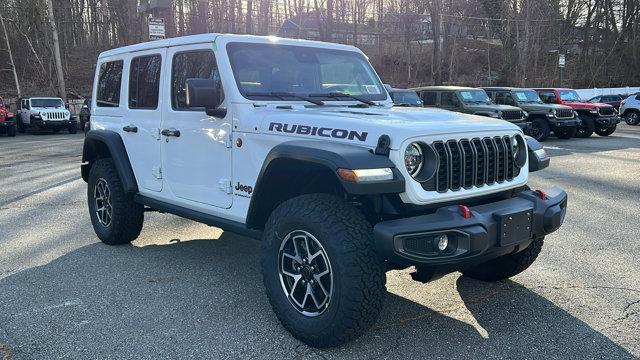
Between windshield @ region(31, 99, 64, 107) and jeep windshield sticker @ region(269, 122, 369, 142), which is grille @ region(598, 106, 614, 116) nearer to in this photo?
jeep windshield sticker @ region(269, 122, 369, 142)

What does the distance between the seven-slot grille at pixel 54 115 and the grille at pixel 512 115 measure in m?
17.6

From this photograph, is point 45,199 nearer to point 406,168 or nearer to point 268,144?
point 268,144

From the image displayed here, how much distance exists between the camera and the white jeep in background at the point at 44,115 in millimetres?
22094

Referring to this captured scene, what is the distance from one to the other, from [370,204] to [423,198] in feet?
1.26

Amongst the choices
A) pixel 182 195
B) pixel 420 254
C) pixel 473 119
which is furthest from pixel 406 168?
pixel 182 195

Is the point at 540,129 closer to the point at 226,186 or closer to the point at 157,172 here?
the point at 157,172

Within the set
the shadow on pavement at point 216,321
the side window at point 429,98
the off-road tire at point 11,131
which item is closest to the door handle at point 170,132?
the shadow on pavement at point 216,321

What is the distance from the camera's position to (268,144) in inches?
144

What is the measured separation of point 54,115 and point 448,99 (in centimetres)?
1606

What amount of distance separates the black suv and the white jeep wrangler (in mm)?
13299

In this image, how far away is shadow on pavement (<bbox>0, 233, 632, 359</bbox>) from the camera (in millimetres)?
3258

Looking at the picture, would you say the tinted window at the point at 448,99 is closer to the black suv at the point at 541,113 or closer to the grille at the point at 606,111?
the black suv at the point at 541,113

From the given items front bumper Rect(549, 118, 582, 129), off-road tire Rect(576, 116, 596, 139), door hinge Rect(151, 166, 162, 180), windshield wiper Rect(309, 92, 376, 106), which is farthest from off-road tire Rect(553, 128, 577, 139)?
door hinge Rect(151, 166, 162, 180)

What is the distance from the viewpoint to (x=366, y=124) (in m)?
3.24
